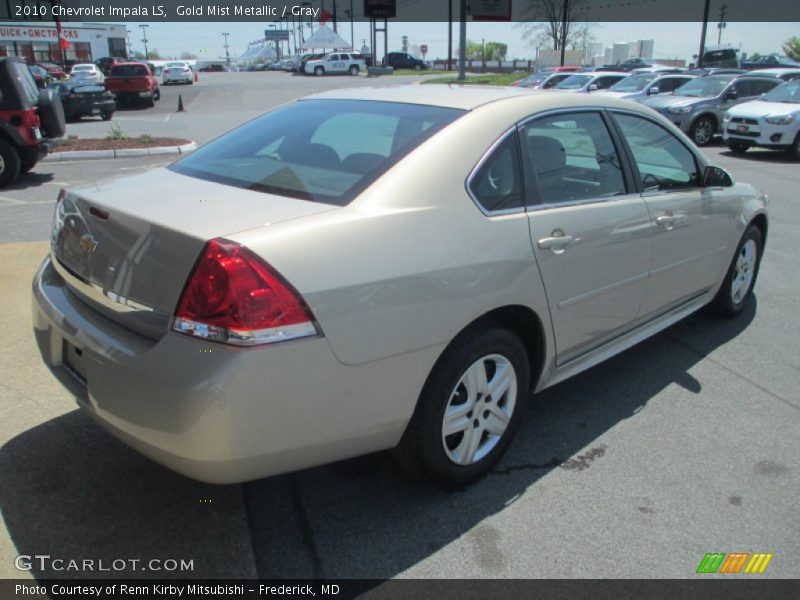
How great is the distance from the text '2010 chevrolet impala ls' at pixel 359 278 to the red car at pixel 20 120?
752 cm

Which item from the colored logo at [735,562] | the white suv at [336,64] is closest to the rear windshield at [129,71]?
the colored logo at [735,562]

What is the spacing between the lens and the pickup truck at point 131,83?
90.5 ft

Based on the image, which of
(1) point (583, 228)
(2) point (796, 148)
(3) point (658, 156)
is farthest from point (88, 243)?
(2) point (796, 148)

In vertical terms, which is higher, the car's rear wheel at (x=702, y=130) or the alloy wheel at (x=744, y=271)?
the alloy wheel at (x=744, y=271)

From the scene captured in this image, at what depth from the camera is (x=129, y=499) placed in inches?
110

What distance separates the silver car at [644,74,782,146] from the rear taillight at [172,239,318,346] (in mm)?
16334

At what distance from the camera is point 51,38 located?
207 feet

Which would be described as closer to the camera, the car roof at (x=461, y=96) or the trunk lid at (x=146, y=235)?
the trunk lid at (x=146, y=235)

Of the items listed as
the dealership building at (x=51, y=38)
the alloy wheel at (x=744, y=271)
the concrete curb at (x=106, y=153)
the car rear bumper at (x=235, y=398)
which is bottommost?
the concrete curb at (x=106, y=153)

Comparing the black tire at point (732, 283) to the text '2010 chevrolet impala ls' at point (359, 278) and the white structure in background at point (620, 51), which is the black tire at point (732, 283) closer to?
the text '2010 chevrolet impala ls' at point (359, 278)

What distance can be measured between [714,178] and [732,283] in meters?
0.97

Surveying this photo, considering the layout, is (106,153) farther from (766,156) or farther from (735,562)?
(766,156)

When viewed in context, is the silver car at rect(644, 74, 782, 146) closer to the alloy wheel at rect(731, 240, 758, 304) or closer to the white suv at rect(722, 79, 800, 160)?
the white suv at rect(722, 79, 800, 160)

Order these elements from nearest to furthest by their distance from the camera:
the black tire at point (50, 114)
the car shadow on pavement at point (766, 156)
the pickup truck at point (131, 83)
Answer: the black tire at point (50, 114) < the car shadow on pavement at point (766, 156) < the pickup truck at point (131, 83)
